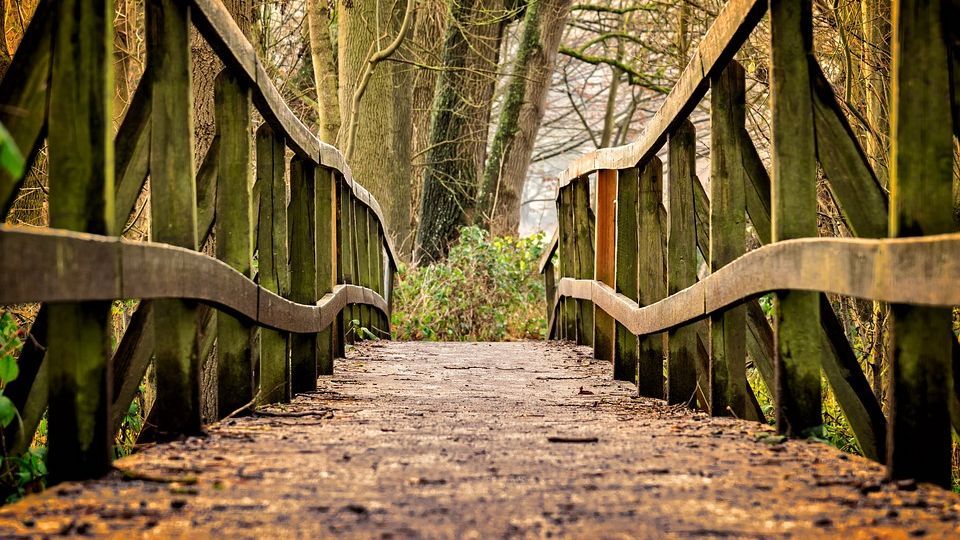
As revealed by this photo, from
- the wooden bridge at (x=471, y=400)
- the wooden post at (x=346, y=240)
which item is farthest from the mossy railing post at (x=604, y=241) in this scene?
the wooden bridge at (x=471, y=400)

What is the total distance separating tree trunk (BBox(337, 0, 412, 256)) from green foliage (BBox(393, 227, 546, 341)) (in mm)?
1343

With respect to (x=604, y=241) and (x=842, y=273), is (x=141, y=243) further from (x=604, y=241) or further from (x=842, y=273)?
(x=604, y=241)

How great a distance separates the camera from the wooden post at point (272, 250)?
428cm

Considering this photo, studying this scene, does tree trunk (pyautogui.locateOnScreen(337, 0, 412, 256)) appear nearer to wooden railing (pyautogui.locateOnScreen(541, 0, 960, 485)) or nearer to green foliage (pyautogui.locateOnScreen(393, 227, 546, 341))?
green foliage (pyautogui.locateOnScreen(393, 227, 546, 341))

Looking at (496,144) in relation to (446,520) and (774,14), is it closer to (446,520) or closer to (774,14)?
(774,14)

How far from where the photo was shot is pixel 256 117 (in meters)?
12.5

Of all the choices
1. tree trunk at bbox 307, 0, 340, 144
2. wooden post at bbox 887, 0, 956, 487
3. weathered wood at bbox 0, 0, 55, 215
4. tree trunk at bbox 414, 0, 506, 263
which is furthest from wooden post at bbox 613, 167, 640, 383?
tree trunk at bbox 414, 0, 506, 263

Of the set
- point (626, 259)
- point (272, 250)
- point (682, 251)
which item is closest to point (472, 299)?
point (626, 259)

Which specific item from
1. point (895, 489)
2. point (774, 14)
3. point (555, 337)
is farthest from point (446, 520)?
point (555, 337)

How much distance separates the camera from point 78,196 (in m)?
2.40

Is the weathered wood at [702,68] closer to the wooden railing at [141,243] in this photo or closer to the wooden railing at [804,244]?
the wooden railing at [804,244]

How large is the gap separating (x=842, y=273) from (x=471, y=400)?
2.65 meters

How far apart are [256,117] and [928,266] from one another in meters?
11.1

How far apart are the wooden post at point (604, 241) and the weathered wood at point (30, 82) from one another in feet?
15.3
